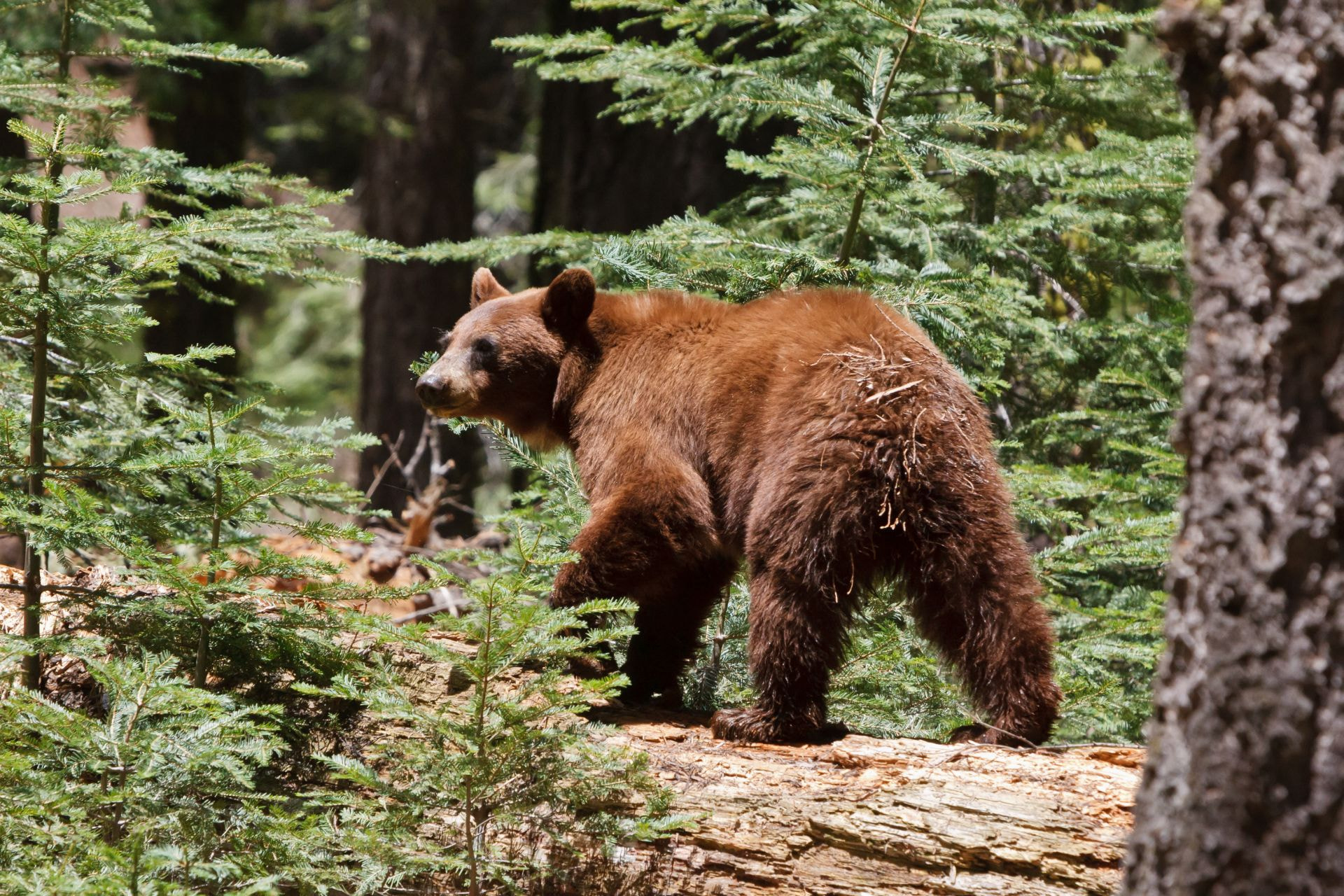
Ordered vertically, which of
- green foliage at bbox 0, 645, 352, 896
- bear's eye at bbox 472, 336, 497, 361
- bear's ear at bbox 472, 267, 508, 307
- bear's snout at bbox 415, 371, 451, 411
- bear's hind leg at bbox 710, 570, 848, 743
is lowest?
green foliage at bbox 0, 645, 352, 896

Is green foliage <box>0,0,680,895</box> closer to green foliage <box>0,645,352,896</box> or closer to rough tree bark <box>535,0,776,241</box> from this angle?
green foliage <box>0,645,352,896</box>

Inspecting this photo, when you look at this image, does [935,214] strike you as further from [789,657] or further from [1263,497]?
[1263,497]

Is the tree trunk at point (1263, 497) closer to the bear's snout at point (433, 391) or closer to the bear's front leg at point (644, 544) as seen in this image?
the bear's front leg at point (644, 544)

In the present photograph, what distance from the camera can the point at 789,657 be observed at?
399cm

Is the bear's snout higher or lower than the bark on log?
higher

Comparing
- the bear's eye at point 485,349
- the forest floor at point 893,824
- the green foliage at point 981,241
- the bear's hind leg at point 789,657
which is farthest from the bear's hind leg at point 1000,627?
Answer: the bear's eye at point 485,349

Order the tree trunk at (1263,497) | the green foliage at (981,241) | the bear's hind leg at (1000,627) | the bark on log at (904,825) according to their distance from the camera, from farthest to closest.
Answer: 1. the green foliage at (981,241)
2. the bear's hind leg at (1000,627)
3. the bark on log at (904,825)
4. the tree trunk at (1263,497)

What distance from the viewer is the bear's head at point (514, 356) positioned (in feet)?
16.6

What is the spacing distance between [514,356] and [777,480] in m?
1.68

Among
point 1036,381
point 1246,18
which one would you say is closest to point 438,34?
point 1036,381

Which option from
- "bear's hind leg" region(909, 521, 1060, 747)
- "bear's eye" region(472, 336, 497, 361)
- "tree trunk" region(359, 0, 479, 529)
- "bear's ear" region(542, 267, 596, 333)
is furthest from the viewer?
"tree trunk" region(359, 0, 479, 529)

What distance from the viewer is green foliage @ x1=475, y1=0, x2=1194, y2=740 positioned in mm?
4895

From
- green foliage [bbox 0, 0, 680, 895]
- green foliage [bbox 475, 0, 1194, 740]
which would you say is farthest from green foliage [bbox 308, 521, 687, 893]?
green foliage [bbox 475, 0, 1194, 740]

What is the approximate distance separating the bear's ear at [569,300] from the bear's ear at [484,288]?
0.86 metres
